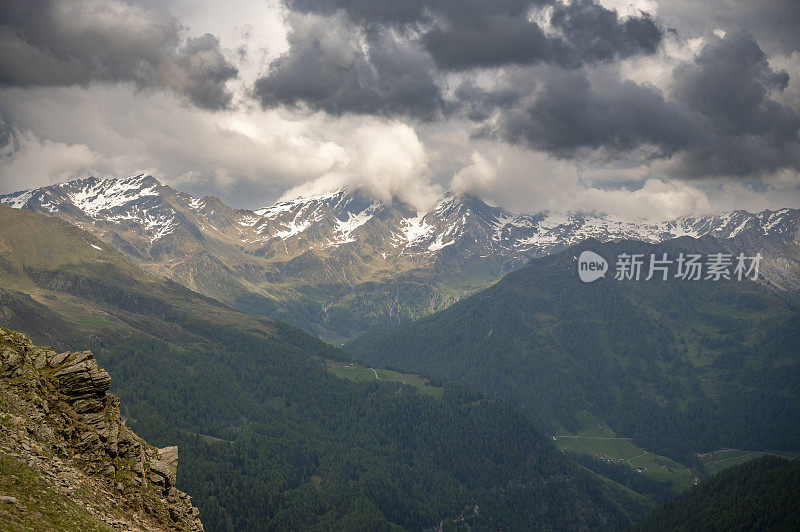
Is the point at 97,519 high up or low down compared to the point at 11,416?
down

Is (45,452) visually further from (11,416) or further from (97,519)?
(97,519)

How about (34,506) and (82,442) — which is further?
(82,442)

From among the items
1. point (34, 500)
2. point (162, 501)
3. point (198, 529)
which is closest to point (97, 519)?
point (34, 500)

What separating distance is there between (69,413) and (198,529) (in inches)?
707

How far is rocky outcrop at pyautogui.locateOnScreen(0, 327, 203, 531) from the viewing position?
47656 mm

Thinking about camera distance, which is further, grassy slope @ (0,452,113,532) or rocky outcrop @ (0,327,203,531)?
rocky outcrop @ (0,327,203,531)

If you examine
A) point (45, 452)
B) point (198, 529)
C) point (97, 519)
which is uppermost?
point (45, 452)

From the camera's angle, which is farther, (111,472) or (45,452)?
(111,472)

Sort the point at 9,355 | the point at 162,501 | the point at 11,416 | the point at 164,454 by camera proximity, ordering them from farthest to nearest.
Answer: the point at 164,454 < the point at 162,501 < the point at 9,355 < the point at 11,416

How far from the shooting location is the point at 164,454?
63938 mm

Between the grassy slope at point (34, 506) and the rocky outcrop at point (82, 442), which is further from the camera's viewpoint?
the rocky outcrop at point (82, 442)

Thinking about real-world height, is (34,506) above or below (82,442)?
below

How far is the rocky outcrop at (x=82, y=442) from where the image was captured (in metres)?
A: 47.7

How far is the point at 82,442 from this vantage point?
52281 mm
